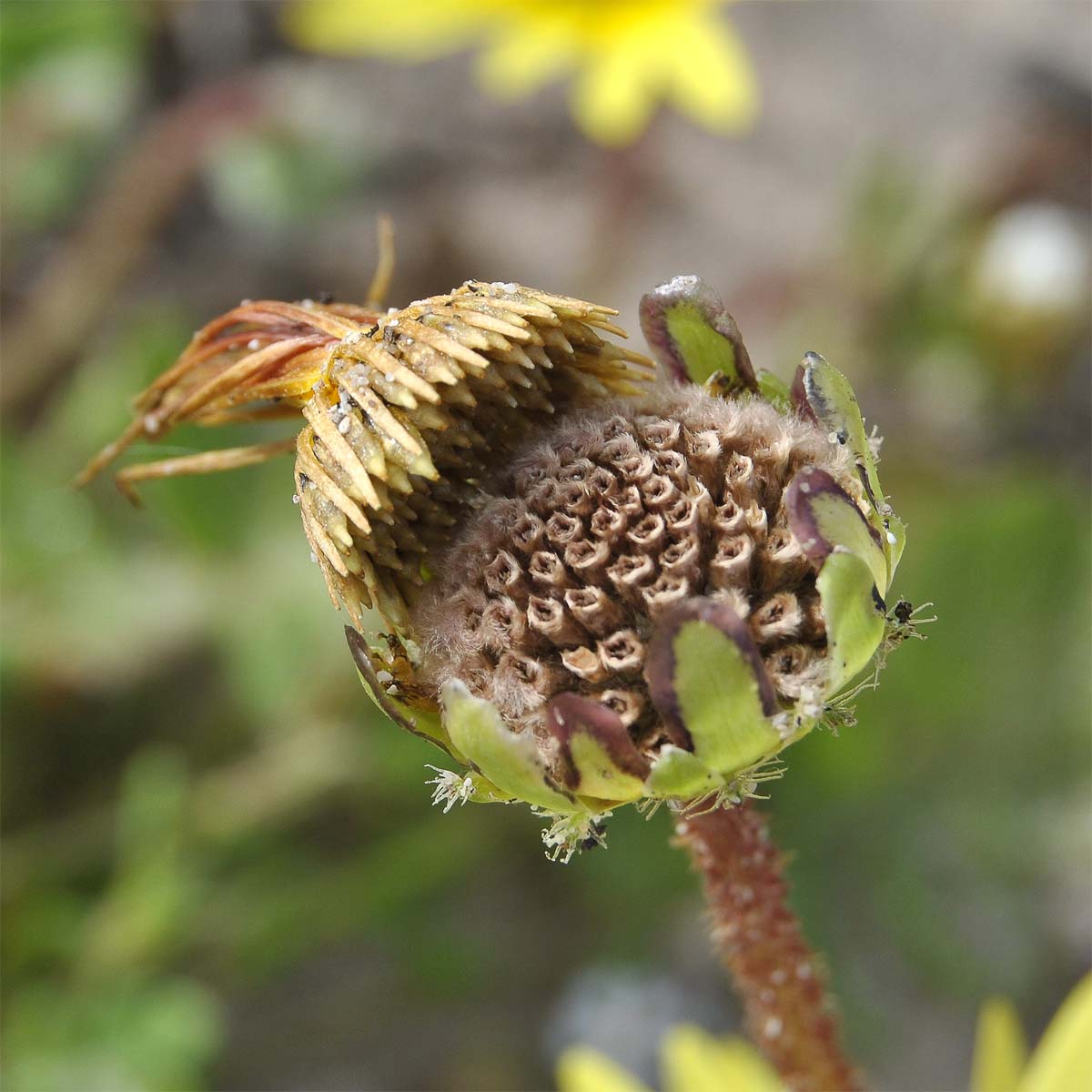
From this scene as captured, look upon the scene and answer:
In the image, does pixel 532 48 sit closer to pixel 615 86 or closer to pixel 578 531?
pixel 615 86

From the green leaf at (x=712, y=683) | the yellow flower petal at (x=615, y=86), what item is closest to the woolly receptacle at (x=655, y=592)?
the green leaf at (x=712, y=683)

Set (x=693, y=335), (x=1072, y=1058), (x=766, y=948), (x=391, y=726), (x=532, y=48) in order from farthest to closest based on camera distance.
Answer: (x=532, y=48) < (x=391, y=726) < (x=1072, y=1058) < (x=766, y=948) < (x=693, y=335)

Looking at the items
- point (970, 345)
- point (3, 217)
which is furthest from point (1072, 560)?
point (3, 217)

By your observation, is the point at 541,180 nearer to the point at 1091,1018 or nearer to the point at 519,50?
the point at 519,50

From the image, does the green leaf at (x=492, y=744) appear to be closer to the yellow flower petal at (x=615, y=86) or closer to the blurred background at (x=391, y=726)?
the blurred background at (x=391, y=726)

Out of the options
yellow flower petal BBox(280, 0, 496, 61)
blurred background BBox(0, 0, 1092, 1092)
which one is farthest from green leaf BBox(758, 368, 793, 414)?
yellow flower petal BBox(280, 0, 496, 61)

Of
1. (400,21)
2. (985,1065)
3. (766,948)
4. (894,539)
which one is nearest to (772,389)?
(894,539)
